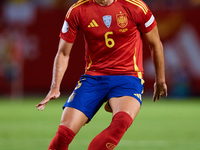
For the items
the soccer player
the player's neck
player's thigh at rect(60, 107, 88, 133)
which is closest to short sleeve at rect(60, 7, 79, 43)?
the soccer player

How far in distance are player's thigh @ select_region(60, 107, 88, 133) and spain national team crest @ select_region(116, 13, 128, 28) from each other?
102cm

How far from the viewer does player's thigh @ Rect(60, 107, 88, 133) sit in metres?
5.37

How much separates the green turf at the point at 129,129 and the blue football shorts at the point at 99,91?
2521mm

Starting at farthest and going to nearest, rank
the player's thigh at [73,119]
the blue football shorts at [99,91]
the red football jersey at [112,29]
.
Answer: the red football jersey at [112,29] < the blue football shorts at [99,91] < the player's thigh at [73,119]

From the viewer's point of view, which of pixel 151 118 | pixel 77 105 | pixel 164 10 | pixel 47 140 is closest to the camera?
pixel 77 105

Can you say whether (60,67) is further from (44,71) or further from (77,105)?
(44,71)

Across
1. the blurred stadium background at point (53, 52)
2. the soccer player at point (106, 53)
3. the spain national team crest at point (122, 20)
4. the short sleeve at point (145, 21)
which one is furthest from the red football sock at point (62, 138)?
the blurred stadium background at point (53, 52)

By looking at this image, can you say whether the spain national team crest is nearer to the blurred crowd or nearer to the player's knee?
the player's knee

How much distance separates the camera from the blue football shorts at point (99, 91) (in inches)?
216

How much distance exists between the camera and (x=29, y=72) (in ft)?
63.5

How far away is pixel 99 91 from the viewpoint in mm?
5566

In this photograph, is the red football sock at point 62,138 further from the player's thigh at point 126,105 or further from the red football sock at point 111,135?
the player's thigh at point 126,105

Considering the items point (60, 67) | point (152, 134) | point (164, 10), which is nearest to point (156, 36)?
point (60, 67)

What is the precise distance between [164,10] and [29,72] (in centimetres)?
539
